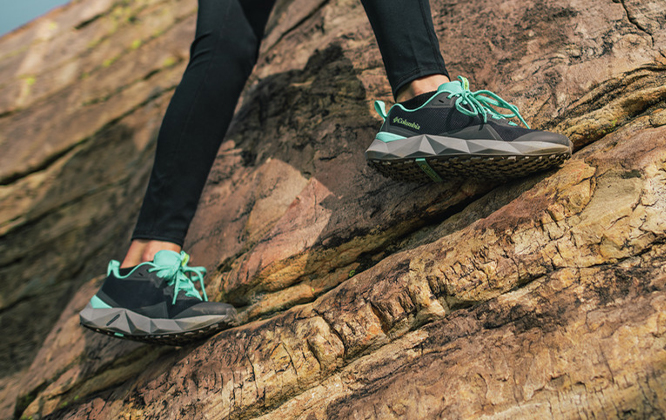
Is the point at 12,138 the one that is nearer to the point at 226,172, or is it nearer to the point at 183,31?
the point at 183,31

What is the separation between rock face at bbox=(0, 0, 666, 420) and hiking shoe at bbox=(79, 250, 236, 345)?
19 cm

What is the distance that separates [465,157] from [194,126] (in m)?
1.27

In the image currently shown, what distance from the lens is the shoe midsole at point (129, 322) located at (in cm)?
184

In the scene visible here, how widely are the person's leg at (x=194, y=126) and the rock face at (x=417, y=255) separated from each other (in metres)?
0.50

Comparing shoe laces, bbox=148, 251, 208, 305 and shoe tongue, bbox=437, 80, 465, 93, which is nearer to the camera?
shoe tongue, bbox=437, 80, 465, 93

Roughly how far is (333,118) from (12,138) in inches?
162

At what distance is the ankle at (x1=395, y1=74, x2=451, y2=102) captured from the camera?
1.77 metres

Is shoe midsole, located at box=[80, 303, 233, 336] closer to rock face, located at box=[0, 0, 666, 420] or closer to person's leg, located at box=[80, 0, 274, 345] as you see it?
person's leg, located at box=[80, 0, 274, 345]

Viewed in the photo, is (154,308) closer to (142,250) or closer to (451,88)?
(142,250)

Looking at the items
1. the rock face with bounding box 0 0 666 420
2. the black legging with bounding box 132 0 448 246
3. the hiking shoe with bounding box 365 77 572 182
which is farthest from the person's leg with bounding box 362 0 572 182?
the black legging with bounding box 132 0 448 246

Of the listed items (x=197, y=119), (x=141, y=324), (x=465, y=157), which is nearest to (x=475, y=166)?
(x=465, y=157)

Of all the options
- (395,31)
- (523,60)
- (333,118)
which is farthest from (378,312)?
(523,60)

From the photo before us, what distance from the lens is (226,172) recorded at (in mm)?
3010

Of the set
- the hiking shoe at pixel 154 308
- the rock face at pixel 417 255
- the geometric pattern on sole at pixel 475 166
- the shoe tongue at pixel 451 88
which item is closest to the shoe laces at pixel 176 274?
the hiking shoe at pixel 154 308
